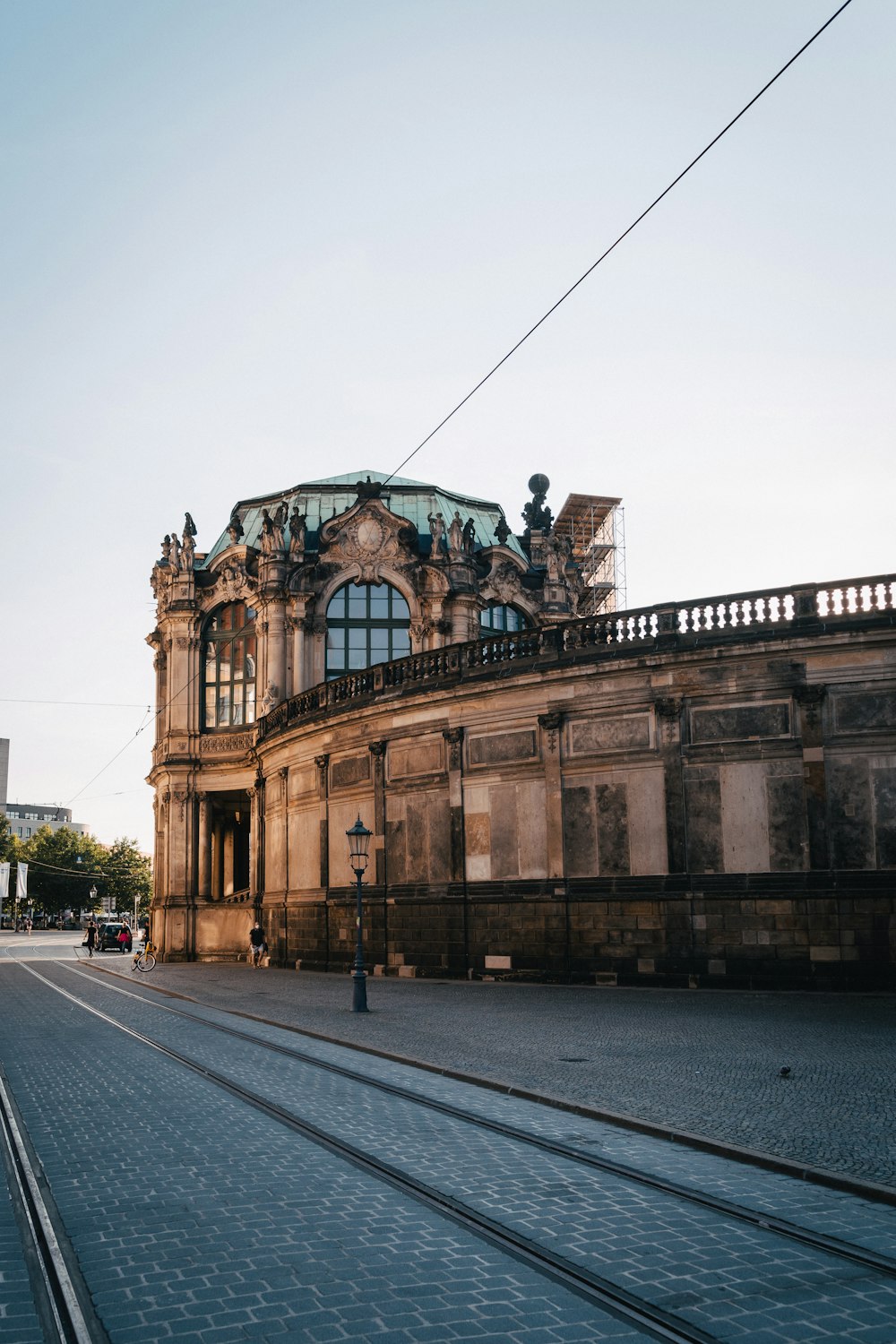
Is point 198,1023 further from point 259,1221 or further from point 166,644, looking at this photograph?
point 166,644

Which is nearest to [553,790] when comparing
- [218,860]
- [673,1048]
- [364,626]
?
[673,1048]

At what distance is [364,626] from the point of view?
1943 inches

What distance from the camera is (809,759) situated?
24.6 metres

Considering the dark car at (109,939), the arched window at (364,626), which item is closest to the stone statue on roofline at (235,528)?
the arched window at (364,626)

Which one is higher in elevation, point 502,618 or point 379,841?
point 502,618

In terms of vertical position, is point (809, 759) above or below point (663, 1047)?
above

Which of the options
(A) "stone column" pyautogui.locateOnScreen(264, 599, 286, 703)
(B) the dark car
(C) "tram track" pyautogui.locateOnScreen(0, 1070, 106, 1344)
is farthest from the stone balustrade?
(B) the dark car

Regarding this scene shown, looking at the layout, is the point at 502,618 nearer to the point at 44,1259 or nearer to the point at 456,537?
the point at 456,537

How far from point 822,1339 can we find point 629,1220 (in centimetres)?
221

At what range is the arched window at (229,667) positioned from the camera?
2007 inches

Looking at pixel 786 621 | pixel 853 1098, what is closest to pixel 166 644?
pixel 786 621

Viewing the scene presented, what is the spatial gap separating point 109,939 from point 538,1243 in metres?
60.0

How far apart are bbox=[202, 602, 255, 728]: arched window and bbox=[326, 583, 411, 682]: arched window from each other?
155 inches

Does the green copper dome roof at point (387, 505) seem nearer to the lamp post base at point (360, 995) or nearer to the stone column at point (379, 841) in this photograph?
the stone column at point (379, 841)
